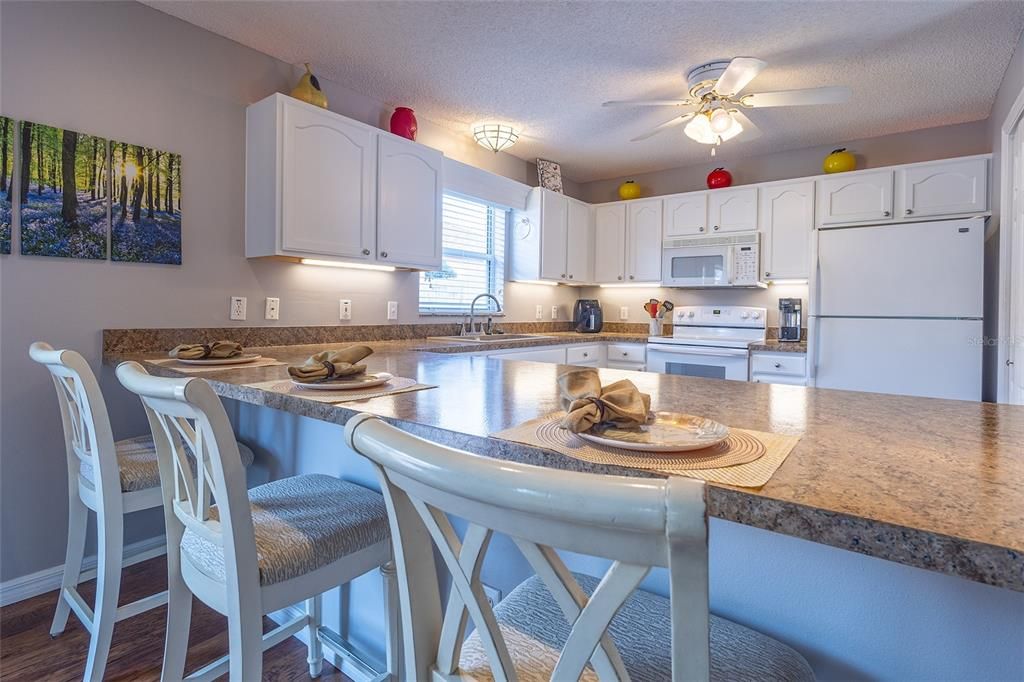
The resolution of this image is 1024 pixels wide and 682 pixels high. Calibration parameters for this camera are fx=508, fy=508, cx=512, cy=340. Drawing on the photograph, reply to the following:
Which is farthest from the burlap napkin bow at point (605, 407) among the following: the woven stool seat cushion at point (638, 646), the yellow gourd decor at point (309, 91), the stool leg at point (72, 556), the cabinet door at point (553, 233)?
the cabinet door at point (553, 233)

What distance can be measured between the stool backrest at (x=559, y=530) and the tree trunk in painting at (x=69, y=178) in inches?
87.3

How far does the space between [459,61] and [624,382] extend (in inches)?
92.7

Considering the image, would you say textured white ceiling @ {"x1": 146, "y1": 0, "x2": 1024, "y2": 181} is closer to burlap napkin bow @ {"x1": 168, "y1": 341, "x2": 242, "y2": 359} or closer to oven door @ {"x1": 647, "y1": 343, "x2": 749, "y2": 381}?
burlap napkin bow @ {"x1": 168, "y1": 341, "x2": 242, "y2": 359}

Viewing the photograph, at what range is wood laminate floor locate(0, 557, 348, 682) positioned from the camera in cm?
156

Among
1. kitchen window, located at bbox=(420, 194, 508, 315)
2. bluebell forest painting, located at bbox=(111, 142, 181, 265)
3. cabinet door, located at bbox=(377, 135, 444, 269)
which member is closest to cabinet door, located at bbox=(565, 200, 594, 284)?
kitchen window, located at bbox=(420, 194, 508, 315)

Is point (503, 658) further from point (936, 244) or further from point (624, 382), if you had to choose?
point (936, 244)

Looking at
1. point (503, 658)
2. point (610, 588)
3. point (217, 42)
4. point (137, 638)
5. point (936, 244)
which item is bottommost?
point (137, 638)

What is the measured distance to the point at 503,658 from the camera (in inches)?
19.7

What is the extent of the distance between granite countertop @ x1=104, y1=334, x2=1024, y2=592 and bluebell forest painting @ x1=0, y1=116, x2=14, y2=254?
3.63ft

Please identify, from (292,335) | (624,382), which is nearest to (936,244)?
(624,382)

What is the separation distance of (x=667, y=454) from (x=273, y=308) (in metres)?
2.46

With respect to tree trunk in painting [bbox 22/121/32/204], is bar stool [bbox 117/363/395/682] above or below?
below

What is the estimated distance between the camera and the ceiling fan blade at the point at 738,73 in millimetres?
2162

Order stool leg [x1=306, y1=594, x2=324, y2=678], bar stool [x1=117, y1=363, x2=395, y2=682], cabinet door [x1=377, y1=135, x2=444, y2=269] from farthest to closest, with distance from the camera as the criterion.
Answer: cabinet door [x1=377, y1=135, x2=444, y2=269] → stool leg [x1=306, y1=594, x2=324, y2=678] → bar stool [x1=117, y1=363, x2=395, y2=682]
